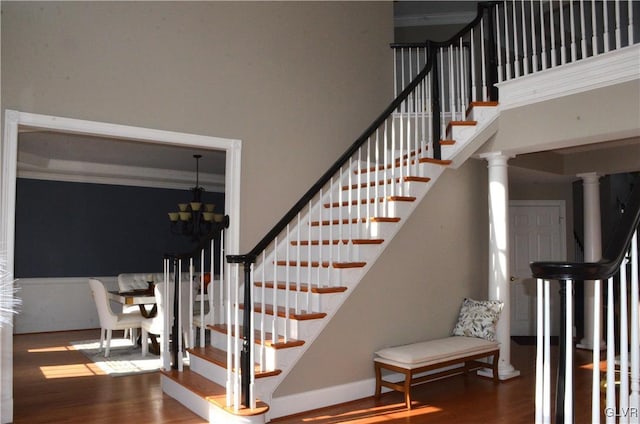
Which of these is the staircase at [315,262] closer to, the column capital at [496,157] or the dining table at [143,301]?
the column capital at [496,157]

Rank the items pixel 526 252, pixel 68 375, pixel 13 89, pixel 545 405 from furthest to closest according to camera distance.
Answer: pixel 526 252, pixel 68 375, pixel 13 89, pixel 545 405

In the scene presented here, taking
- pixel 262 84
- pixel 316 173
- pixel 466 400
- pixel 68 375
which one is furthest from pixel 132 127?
pixel 466 400

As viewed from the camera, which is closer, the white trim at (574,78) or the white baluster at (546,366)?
the white baluster at (546,366)

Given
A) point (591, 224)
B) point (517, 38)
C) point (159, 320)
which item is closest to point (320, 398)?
point (159, 320)

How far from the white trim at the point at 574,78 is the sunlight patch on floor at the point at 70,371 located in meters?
4.94

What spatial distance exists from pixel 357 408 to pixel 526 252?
4270 millimetres

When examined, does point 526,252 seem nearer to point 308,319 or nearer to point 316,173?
point 316,173

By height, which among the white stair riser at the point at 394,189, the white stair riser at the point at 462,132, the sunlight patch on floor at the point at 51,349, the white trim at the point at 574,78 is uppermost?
the white trim at the point at 574,78

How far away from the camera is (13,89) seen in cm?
377

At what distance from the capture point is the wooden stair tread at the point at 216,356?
11.9 ft

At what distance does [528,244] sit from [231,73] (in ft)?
16.0

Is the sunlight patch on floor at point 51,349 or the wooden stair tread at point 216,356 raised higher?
the wooden stair tread at point 216,356

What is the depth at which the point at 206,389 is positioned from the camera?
3.82m

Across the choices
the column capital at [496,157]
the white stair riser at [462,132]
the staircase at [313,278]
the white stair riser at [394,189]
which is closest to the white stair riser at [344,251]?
the staircase at [313,278]
